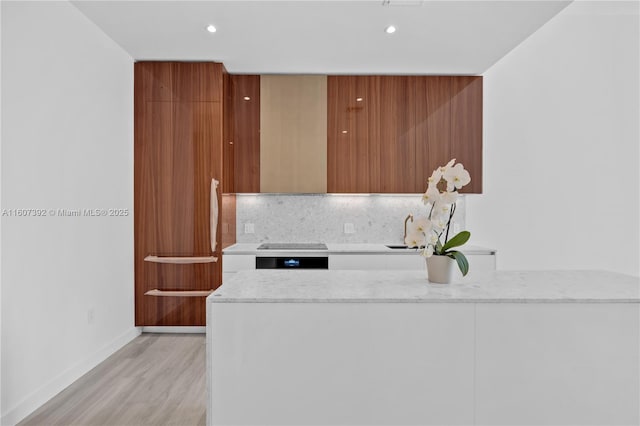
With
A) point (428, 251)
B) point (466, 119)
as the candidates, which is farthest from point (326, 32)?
point (428, 251)

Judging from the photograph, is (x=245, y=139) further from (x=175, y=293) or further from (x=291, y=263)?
(x=175, y=293)

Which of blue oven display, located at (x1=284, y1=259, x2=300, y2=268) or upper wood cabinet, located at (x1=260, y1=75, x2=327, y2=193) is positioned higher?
upper wood cabinet, located at (x1=260, y1=75, x2=327, y2=193)

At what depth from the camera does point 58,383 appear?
2602mm

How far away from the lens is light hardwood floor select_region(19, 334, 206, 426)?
90.0 inches

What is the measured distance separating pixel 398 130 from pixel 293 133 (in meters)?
1.06

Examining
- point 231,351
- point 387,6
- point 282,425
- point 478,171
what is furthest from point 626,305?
point 478,171

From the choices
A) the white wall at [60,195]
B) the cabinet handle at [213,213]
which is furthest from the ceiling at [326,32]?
the cabinet handle at [213,213]

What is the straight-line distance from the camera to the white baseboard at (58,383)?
2.23 m

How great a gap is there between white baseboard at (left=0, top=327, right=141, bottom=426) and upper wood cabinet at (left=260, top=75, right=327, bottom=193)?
1.88 metres

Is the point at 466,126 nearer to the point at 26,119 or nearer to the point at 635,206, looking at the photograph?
the point at 635,206

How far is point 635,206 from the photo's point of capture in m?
2.53

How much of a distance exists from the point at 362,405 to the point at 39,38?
2.83 meters

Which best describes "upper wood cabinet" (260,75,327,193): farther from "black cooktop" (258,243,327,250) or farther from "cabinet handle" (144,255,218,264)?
"cabinet handle" (144,255,218,264)

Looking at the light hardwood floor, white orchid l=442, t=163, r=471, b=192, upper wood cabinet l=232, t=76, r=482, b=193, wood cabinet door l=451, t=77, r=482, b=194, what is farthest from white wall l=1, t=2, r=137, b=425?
wood cabinet door l=451, t=77, r=482, b=194
